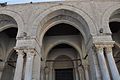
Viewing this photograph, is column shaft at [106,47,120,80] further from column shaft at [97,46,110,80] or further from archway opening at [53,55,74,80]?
archway opening at [53,55,74,80]

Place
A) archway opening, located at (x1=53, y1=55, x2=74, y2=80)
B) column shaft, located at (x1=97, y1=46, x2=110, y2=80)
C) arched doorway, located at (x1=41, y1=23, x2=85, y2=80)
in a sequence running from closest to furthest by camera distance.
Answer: column shaft, located at (x1=97, y1=46, x2=110, y2=80)
arched doorway, located at (x1=41, y1=23, x2=85, y2=80)
archway opening, located at (x1=53, y1=55, x2=74, y2=80)

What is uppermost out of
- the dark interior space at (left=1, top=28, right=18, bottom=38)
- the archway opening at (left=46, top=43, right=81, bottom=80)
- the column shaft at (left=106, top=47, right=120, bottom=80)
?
the dark interior space at (left=1, top=28, right=18, bottom=38)

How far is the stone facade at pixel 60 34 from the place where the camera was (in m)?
6.24

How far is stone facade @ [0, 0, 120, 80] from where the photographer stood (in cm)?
624

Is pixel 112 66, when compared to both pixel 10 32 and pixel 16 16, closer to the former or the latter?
pixel 16 16

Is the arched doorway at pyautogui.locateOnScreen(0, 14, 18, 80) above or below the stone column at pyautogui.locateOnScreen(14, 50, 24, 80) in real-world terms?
above

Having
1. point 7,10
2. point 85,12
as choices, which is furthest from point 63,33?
point 7,10

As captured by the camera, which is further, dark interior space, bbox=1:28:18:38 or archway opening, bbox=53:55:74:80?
archway opening, bbox=53:55:74:80

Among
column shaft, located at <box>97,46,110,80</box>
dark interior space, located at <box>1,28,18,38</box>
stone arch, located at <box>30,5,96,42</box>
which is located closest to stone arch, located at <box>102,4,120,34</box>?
stone arch, located at <box>30,5,96,42</box>

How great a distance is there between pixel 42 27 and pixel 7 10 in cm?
222

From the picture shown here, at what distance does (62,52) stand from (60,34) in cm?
205

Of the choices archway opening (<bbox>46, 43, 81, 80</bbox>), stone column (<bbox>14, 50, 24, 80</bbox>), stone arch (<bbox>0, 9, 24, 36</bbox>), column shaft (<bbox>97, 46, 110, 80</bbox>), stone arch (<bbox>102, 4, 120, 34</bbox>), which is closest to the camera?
column shaft (<bbox>97, 46, 110, 80</bbox>)

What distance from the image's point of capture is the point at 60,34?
10.7m

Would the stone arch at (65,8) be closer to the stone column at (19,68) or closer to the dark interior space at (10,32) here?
the stone column at (19,68)
